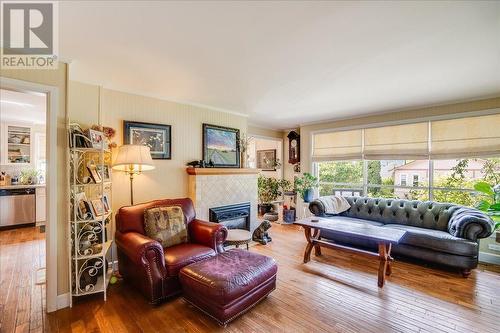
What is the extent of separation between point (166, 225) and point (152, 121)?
1612mm

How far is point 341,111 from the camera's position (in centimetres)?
445

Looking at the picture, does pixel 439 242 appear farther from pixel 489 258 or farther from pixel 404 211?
pixel 489 258

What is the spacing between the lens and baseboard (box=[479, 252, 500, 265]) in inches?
132

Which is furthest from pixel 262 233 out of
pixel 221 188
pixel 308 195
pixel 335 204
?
pixel 308 195

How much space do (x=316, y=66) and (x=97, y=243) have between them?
310 cm

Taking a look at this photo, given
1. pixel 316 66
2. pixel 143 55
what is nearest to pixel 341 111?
pixel 316 66

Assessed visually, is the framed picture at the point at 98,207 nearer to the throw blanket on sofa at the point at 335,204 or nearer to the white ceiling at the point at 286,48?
the white ceiling at the point at 286,48

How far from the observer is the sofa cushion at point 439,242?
2.90 m

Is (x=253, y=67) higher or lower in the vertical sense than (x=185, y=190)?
higher

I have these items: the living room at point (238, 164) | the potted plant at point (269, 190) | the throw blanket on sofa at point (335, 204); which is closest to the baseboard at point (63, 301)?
the living room at point (238, 164)

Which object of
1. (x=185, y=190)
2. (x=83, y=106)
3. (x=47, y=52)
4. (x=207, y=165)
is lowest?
(x=185, y=190)

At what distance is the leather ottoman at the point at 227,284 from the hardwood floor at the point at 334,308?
0.13 metres

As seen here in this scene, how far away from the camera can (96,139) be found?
2549 millimetres

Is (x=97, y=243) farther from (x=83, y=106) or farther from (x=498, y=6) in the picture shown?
(x=498, y=6)
